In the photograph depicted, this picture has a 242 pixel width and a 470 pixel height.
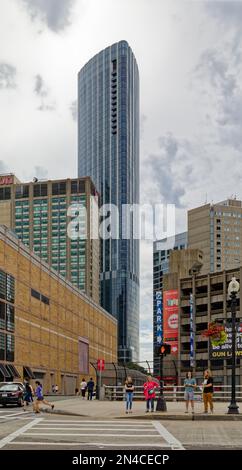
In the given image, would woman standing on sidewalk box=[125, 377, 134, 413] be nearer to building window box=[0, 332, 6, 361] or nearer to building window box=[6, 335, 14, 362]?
building window box=[0, 332, 6, 361]

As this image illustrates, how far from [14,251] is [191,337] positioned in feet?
171

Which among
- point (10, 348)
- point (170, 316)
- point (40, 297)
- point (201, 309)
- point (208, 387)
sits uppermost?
point (40, 297)

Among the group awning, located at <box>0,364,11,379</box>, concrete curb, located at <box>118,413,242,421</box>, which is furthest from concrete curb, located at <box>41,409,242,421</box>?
awning, located at <box>0,364,11,379</box>

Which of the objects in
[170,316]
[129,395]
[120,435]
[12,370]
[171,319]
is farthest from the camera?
[170,316]

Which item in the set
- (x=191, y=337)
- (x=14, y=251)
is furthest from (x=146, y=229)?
(x=14, y=251)

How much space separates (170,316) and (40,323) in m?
47.0

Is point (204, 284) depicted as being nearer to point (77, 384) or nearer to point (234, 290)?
point (77, 384)

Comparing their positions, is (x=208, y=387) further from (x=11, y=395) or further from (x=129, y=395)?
(x=11, y=395)

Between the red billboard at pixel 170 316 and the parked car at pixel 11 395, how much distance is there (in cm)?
8362

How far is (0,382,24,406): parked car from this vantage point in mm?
38906

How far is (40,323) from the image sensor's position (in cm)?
8138

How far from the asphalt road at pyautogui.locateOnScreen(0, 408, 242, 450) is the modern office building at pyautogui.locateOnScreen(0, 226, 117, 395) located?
31835mm

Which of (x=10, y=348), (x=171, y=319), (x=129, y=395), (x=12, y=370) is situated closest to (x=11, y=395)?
(x=129, y=395)
